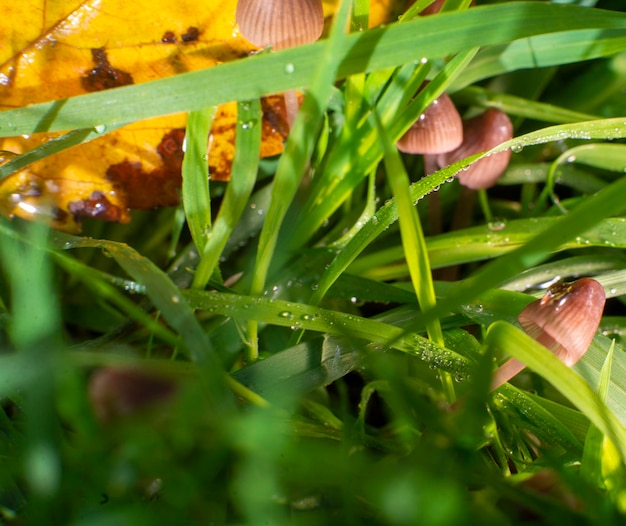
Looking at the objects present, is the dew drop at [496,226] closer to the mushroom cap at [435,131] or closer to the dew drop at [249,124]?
the mushroom cap at [435,131]

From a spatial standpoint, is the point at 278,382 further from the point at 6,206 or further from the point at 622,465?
the point at 6,206

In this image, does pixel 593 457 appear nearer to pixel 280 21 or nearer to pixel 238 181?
pixel 238 181

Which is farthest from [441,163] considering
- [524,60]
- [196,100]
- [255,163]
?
[196,100]

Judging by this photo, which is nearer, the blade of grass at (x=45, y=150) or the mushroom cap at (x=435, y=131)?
the blade of grass at (x=45, y=150)

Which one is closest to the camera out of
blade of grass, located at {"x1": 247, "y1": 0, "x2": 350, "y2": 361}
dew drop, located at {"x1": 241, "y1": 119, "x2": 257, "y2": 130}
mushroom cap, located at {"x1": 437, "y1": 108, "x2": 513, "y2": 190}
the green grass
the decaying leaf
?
the green grass

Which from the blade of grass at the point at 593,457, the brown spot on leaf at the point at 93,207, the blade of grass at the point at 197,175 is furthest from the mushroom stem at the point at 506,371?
the brown spot on leaf at the point at 93,207

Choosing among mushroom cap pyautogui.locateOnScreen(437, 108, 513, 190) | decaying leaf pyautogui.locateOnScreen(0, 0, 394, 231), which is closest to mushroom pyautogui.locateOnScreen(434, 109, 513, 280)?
mushroom cap pyautogui.locateOnScreen(437, 108, 513, 190)

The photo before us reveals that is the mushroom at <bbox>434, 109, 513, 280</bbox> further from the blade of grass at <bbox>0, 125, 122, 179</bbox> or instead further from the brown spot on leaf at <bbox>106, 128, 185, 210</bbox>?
the blade of grass at <bbox>0, 125, 122, 179</bbox>
